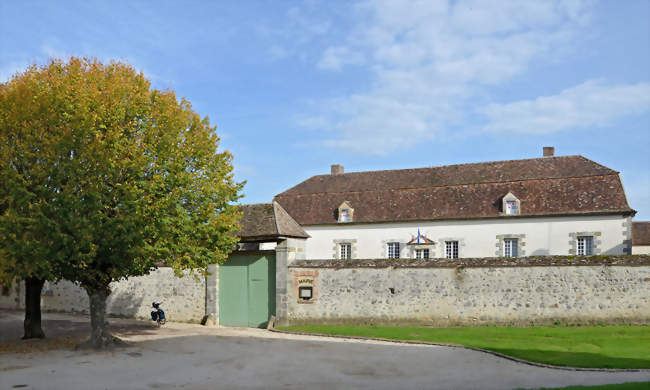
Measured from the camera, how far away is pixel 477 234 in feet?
112

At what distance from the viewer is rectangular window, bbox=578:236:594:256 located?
104 ft

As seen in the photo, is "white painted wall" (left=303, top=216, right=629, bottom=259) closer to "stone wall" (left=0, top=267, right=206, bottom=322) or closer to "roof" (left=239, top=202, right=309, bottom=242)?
"roof" (left=239, top=202, right=309, bottom=242)

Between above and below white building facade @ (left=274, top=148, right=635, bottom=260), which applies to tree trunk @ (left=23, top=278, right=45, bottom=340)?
below

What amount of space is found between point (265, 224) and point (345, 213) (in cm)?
1596

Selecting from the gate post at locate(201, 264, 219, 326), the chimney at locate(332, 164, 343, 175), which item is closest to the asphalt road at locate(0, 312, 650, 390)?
the gate post at locate(201, 264, 219, 326)

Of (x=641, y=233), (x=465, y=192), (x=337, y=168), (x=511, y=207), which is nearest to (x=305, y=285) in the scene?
(x=511, y=207)

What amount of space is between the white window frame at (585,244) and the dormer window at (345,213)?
45.4 ft

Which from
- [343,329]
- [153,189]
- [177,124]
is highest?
[177,124]

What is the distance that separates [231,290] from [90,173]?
9624 mm

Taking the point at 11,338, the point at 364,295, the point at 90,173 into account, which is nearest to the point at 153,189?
the point at 90,173

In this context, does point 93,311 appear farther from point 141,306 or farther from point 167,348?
point 141,306

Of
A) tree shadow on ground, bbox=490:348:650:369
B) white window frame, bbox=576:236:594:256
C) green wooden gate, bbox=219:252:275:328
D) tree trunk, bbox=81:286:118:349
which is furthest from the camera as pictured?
white window frame, bbox=576:236:594:256

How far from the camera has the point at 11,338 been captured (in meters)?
18.0

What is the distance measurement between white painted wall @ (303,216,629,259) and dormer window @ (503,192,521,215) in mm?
495
